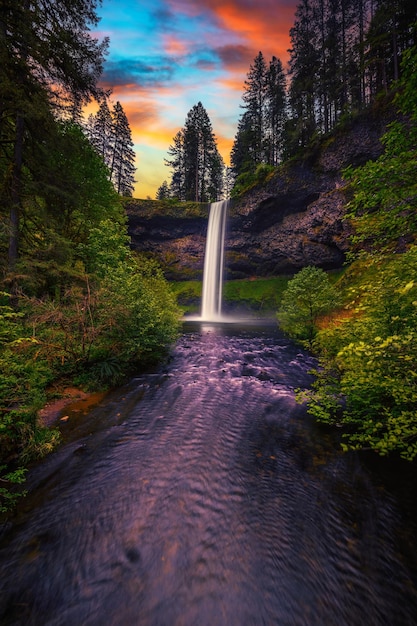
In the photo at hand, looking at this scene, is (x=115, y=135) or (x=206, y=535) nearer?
(x=206, y=535)

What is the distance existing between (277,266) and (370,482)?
1594 inches

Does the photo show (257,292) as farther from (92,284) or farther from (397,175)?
(397,175)

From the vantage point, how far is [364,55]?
29.1 meters

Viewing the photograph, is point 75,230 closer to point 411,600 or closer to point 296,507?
point 296,507

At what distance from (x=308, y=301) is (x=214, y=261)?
1289 inches

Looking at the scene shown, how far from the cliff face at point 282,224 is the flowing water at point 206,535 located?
31.8 meters

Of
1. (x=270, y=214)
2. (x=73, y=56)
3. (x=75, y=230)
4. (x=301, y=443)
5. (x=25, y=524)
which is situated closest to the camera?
(x=25, y=524)

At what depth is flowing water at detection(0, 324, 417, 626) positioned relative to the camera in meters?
2.69

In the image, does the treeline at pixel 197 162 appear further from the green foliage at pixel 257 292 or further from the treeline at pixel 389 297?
the treeline at pixel 389 297

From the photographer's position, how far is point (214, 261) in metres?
45.7

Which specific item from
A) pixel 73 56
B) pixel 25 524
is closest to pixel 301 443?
pixel 25 524

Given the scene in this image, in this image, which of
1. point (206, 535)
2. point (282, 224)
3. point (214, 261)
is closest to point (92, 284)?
point (206, 535)

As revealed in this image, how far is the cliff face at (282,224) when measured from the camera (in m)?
31.2

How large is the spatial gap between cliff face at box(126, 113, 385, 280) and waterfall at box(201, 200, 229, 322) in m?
1.39
